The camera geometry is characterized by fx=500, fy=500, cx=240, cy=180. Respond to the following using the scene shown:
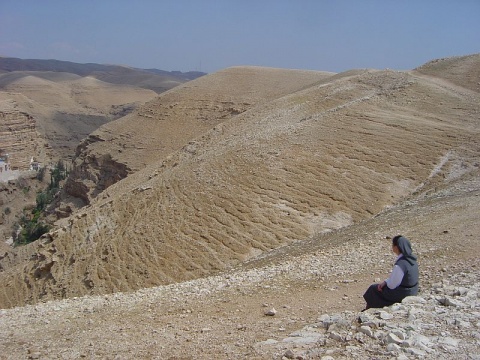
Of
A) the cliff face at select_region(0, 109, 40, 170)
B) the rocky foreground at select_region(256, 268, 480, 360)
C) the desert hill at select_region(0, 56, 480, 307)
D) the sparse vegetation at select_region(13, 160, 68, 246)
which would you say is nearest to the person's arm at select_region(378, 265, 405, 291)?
the rocky foreground at select_region(256, 268, 480, 360)

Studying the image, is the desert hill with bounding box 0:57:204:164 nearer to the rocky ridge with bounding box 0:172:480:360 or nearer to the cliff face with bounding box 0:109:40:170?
the cliff face with bounding box 0:109:40:170

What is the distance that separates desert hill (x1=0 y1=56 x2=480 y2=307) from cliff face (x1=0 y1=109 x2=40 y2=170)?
3148 cm

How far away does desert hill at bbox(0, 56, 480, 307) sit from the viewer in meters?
10.6

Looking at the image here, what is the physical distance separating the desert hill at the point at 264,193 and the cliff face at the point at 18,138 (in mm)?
31480

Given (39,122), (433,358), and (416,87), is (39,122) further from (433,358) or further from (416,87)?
(433,358)

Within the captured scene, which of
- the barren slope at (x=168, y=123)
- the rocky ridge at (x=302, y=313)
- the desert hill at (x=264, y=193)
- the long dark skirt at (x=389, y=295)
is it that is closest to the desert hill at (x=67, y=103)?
the barren slope at (x=168, y=123)

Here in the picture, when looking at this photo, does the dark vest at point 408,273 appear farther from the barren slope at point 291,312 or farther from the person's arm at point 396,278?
the barren slope at point 291,312

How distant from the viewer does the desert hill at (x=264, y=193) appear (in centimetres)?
1057

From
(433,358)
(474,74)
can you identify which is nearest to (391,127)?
(474,74)

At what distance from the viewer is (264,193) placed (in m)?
12.0

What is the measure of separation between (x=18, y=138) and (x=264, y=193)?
137ft

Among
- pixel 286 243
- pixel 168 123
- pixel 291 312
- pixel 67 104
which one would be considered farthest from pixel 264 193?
pixel 67 104

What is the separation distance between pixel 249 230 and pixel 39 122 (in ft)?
161

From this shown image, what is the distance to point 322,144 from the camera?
13805 mm
